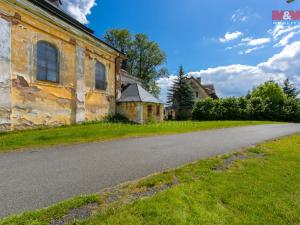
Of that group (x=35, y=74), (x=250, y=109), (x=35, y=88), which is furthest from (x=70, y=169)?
(x=250, y=109)

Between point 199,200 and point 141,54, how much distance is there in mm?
44826

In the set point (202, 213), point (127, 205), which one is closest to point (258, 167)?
point (202, 213)

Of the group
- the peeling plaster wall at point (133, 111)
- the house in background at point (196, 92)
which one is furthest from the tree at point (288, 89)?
the peeling plaster wall at point (133, 111)

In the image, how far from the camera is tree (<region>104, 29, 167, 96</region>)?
45.1m

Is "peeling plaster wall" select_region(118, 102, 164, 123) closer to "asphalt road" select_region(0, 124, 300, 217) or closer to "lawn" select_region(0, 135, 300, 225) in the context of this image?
"asphalt road" select_region(0, 124, 300, 217)

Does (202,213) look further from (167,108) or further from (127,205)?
(167,108)

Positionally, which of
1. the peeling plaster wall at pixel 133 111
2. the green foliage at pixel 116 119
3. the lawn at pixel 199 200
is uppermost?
the peeling plaster wall at pixel 133 111

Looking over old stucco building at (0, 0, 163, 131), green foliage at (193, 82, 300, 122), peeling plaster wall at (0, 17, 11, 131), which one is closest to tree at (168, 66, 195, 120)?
green foliage at (193, 82, 300, 122)

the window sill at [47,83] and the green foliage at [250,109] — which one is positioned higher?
the window sill at [47,83]

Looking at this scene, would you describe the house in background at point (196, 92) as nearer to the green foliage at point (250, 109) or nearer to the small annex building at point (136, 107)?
the green foliage at point (250, 109)

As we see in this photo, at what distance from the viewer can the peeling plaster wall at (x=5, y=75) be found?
10.3m

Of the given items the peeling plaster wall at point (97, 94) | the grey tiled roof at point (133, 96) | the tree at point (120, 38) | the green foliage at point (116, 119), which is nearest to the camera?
the peeling plaster wall at point (97, 94)

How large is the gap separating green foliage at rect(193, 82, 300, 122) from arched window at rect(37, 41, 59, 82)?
24.1 metres

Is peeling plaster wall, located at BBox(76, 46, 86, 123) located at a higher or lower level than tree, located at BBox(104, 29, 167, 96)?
lower
